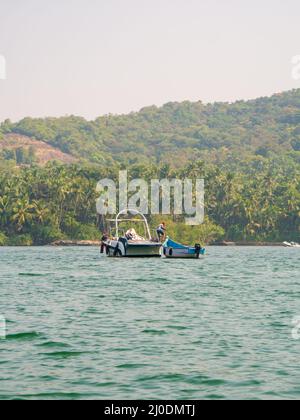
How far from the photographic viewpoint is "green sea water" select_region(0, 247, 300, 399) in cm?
2061

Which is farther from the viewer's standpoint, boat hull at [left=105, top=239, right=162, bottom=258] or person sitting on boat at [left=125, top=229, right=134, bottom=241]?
person sitting on boat at [left=125, top=229, right=134, bottom=241]

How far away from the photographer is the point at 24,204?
6245 inches

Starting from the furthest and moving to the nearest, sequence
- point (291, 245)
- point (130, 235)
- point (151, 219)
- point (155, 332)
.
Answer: point (151, 219) → point (291, 245) → point (130, 235) → point (155, 332)

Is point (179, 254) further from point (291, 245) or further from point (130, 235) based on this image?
point (291, 245)

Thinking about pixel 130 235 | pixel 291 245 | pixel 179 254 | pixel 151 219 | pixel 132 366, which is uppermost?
pixel 151 219

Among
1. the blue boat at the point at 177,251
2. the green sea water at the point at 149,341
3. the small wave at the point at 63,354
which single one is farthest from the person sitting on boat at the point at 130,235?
the small wave at the point at 63,354

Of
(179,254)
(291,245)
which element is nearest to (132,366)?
(179,254)

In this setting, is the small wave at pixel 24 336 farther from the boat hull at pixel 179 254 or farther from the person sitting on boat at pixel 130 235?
the boat hull at pixel 179 254

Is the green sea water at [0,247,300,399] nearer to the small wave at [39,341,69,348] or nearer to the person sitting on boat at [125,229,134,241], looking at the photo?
the small wave at [39,341,69,348]

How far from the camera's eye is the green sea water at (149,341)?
20.6 metres

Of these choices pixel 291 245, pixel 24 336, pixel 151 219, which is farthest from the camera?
pixel 151 219

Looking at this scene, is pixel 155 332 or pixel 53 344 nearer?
pixel 53 344

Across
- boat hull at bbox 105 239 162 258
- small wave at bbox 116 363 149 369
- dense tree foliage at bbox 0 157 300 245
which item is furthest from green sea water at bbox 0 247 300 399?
dense tree foliage at bbox 0 157 300 245

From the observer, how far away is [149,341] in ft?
89.4
